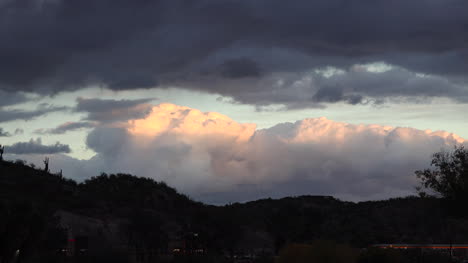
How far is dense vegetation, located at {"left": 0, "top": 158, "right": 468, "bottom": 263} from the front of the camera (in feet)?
306

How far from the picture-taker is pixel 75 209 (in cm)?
11731

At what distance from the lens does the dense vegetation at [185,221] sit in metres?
93.3

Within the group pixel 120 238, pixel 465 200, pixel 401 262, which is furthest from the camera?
pixel 120 238

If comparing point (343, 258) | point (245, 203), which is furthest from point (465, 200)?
point (245, 203)

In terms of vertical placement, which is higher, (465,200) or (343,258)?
(465,200)

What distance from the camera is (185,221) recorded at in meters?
122

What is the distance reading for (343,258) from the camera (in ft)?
144

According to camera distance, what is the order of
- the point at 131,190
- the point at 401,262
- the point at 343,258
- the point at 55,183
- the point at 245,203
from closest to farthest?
the point at 343,258, the point at 401,262, the point at 55,183, the point at 131,190, the point at 245,203

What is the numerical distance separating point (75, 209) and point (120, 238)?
15.9m

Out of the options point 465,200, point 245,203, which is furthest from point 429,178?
point 245,203

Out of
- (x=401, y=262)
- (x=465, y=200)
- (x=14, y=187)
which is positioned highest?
(x=14, y=187)

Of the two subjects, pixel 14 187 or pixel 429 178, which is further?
pixel 14 187

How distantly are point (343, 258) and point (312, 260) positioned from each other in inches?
83.7

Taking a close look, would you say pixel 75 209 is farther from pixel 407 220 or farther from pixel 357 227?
pixel 407 220
